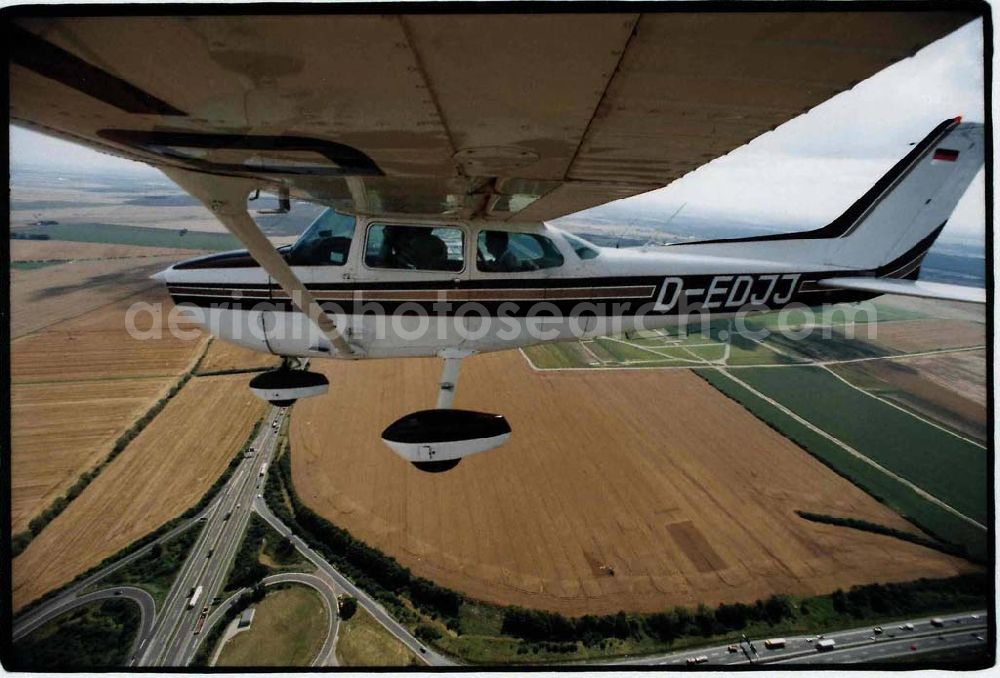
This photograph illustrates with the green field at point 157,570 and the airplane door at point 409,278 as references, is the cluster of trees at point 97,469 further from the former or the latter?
the airplane door at point 409,278

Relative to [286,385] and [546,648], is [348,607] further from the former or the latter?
[286,385]

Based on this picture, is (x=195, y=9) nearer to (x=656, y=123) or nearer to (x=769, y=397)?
(x=656, y=123)

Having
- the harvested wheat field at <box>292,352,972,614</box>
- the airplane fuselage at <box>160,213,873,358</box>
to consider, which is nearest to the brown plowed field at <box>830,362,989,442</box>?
the harvested wheat field at <box>292,352,972,614</box>

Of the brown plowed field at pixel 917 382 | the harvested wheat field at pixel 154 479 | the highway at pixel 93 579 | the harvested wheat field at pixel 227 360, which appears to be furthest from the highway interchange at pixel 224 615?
the brown plowed field at pixel 917 382

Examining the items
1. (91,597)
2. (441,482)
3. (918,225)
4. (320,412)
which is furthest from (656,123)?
(320,412)

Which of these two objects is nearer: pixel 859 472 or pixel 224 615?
pixel 224 615

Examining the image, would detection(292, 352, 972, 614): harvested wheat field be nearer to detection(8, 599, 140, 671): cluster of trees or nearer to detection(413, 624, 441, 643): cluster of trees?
detection(413, 624, 441, 643): cluster of trees

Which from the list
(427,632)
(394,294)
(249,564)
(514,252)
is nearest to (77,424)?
(249,564)
